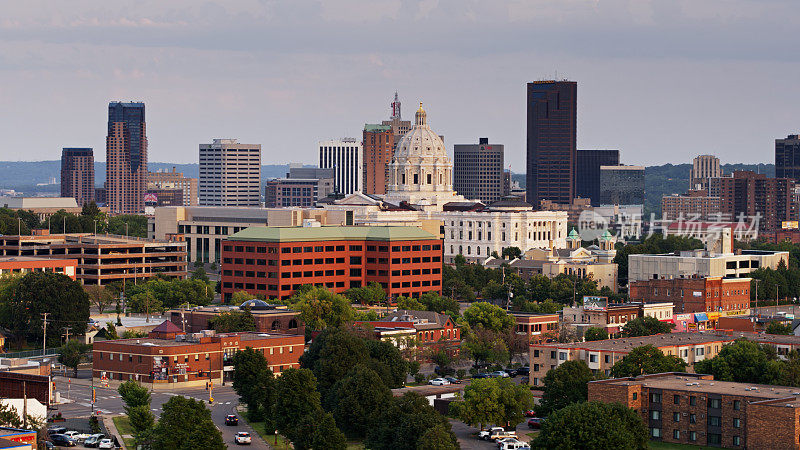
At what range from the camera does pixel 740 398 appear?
367 ft

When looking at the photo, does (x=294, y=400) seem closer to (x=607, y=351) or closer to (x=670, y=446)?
(x=670, y=446)

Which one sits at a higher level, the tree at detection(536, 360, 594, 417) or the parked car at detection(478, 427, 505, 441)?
the tree at detection(536, 360, 594, 417)

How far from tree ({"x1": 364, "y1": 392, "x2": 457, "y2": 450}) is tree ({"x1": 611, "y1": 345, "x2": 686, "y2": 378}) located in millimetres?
23327

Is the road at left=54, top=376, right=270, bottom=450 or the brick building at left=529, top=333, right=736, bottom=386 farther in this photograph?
the brick building at left=529, top=333, right=736, bottom=386

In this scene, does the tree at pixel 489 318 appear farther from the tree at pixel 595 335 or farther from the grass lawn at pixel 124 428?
the grass lawn at pixel 124 428

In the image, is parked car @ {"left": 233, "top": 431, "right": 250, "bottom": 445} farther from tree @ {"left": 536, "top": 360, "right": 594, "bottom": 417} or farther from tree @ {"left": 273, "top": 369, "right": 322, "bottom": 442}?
tree @ {"left": 536, "top": 360, "right": 594, "bottom": 417}

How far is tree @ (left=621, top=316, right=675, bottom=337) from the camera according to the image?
163250 mm

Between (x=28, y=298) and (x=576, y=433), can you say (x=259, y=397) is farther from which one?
(x=28, y=298)

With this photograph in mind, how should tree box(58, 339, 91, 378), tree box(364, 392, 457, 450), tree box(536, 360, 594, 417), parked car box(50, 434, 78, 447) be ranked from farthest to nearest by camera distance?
tree box(58, 339, 91, 378)
tree box(536, 360, 594, 417)
parked car box(50, 434, 78, 447)
tree box(364, 392, 457, 450)

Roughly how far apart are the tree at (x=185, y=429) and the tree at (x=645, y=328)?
2648 inches

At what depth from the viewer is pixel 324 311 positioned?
170 meters

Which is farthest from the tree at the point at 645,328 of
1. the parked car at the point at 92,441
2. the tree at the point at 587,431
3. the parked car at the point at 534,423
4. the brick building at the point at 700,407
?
the parked car at the point at 92,441

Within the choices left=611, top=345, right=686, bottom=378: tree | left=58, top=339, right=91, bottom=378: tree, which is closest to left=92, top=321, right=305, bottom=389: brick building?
left=58, top=339, right=91, bottom=378: tree

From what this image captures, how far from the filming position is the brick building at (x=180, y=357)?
13925cm
